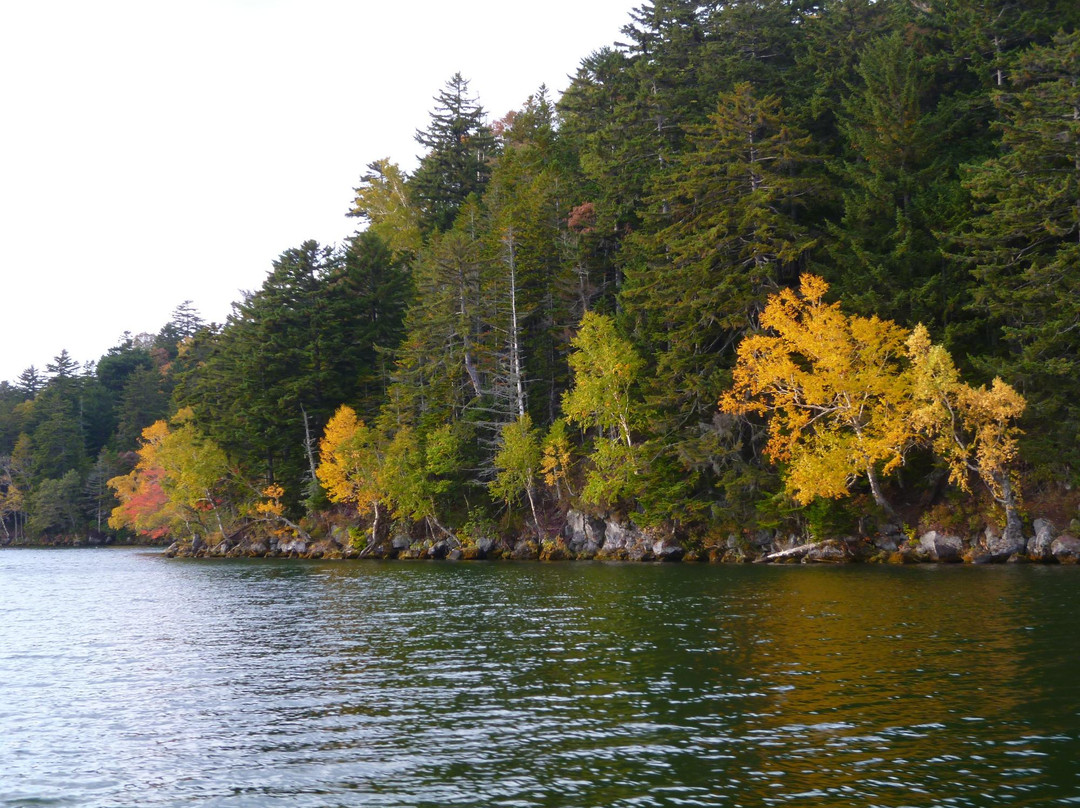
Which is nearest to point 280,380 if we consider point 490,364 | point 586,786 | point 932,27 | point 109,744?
point 490,364

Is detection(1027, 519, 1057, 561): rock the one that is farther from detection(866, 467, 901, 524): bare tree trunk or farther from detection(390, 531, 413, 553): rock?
detection(390, 531, 413, 553): rock

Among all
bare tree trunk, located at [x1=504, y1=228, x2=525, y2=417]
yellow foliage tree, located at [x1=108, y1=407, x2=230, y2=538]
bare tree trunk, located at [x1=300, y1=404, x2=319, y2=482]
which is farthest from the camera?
yellow foliage tree, located at [x1=108, y1=407, x2=230, y2=538]

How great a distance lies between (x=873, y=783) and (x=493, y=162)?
318 feet

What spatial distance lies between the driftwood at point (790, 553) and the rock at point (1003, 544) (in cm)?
826

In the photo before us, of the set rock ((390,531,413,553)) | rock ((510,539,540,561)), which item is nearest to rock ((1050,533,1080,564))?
rock ((510,539,540,561))

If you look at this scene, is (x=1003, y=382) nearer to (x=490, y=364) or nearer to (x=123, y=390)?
(x=490, y=364)

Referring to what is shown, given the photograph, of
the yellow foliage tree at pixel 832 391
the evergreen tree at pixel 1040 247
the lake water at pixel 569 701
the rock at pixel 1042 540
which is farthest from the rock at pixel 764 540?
the lake water at pixel 569 701

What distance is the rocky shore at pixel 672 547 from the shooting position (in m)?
39.1

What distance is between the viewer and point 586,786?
11234 millimetres

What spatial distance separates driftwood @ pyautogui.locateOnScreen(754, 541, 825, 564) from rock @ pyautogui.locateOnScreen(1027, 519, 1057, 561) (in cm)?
998

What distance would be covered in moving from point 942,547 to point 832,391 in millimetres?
9559

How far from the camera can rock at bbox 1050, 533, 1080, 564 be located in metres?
36.9

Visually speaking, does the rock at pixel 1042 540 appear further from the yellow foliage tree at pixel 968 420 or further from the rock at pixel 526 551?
the rock at pixel 526 551

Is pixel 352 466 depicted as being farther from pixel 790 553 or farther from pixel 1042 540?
pixel 1042 540
